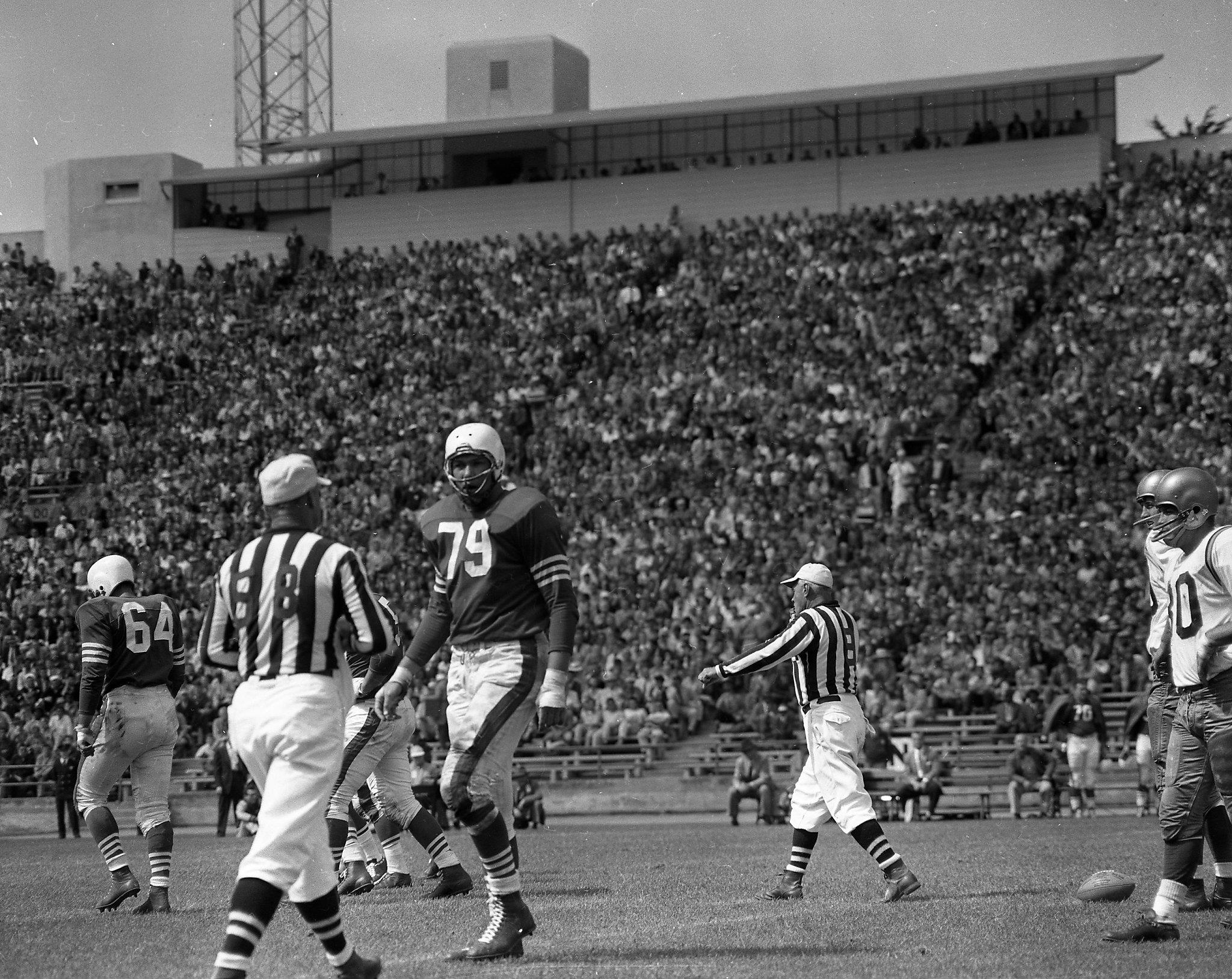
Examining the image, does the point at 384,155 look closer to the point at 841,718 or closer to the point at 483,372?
the point at 483,372

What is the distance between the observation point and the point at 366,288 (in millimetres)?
44062

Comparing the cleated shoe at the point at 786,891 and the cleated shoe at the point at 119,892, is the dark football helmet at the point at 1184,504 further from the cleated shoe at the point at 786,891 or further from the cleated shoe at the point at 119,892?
the cleated shoe at the point at 119,892

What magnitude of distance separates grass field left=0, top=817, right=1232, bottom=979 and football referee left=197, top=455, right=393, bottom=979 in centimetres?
→ 85

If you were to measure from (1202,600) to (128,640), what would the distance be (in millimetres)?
6987

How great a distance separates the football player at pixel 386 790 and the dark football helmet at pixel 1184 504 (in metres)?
4.93

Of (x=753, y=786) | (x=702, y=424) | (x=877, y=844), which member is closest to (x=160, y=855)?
(x=877, y=844)

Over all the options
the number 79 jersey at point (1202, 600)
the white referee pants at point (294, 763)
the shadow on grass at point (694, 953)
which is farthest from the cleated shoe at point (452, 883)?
the number 79 jersey at point (1202, 600)

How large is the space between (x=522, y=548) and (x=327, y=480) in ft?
96.9

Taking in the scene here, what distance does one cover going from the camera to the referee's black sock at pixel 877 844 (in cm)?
1127

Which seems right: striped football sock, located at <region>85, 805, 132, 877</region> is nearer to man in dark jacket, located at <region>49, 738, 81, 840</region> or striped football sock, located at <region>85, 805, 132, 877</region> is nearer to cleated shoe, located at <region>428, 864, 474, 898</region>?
cleated shoe, located at <region>428, 864, 474, 898</region>

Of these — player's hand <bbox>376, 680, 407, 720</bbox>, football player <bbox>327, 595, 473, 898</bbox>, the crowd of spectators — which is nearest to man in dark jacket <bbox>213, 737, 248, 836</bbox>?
the crowd of spectators

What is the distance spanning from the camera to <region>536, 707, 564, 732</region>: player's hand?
336 inches

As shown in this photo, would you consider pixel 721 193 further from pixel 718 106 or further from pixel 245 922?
pixel 245 922

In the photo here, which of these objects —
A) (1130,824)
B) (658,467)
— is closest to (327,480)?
(658,467)
